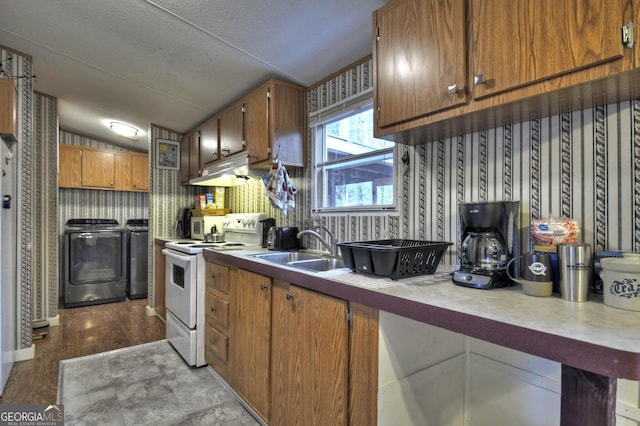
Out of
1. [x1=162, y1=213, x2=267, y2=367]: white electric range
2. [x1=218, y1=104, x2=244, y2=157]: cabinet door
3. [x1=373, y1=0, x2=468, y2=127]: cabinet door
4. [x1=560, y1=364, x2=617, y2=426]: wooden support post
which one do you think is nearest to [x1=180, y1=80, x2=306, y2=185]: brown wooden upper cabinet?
[x1=218, y1=104, x2=244, y2=157]: cabinet door

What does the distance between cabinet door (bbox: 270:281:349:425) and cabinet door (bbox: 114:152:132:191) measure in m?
4.19

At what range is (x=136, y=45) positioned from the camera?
7.32 feet

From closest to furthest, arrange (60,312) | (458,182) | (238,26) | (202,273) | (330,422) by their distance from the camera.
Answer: (330,422)
(458,182)
(238,26)
(202,273)
(60,312)

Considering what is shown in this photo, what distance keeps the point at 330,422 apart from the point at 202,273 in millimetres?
1558

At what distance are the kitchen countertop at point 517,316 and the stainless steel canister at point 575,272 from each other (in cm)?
3

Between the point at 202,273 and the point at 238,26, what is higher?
the point at 238,26

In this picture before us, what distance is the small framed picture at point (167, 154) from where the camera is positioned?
3912 millimetres

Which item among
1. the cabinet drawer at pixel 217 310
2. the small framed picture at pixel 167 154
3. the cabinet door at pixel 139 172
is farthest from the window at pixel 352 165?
the cabinet door at pixel 139 172

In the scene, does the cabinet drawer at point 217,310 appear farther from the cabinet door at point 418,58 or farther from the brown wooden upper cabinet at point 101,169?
the brown wooden upper cabinet at point 101,169

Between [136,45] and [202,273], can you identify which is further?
[202,273]

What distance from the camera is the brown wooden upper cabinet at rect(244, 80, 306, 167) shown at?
7.66 feet

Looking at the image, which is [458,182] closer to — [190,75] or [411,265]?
[411,265]

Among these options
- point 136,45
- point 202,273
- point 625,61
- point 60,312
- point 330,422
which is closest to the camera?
point 625,61

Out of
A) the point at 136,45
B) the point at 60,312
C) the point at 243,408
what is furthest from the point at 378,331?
the point at 60,312
